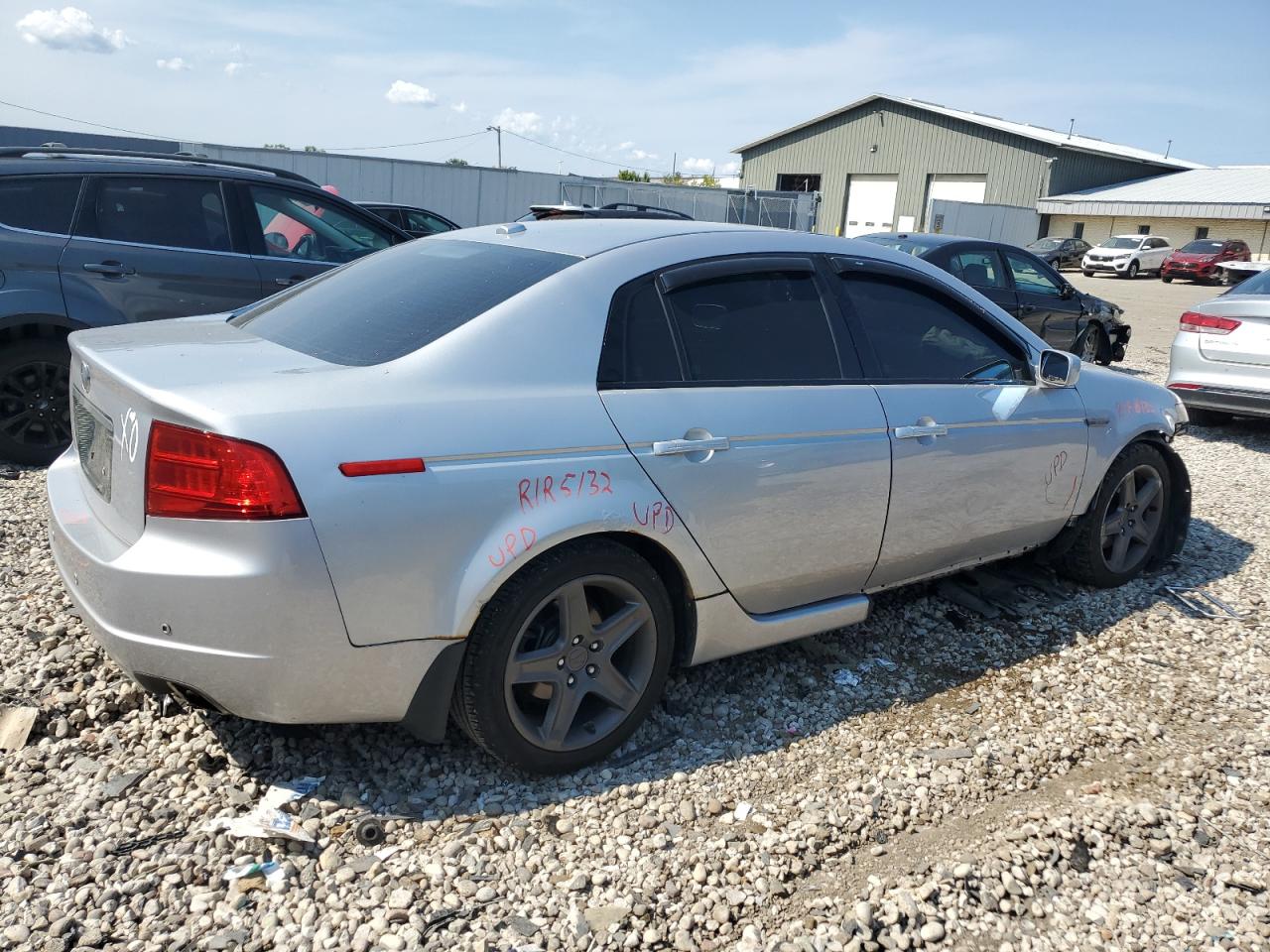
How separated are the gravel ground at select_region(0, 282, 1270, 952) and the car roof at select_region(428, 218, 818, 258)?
5.34 feet

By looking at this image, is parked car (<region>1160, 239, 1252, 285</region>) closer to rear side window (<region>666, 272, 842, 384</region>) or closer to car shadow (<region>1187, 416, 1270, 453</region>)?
car shadow (<region>1187, 416, 1270, 453</region>)

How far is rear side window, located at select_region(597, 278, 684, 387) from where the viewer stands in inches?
115

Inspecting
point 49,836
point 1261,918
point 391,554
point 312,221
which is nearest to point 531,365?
point 391,554

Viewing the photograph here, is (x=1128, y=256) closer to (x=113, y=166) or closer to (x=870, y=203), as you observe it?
(x=870, y=203)

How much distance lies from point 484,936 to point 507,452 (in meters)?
1.22

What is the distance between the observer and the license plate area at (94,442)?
2.73 meters

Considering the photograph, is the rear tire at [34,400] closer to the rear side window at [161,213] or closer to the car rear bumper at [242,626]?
the rear side window at [161,213]

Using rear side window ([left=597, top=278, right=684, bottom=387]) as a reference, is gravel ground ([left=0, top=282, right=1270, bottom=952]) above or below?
below

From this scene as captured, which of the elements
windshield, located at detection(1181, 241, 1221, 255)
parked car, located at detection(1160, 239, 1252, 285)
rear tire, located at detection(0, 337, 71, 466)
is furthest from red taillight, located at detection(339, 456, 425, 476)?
windshield, located at detection(1181, 241, 1221, 255)

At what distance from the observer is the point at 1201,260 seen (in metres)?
34.6

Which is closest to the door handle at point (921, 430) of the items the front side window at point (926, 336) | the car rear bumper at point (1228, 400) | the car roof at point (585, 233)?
the front side window at point (926, 336)

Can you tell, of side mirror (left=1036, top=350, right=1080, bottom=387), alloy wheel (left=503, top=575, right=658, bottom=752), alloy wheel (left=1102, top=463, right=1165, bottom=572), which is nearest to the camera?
alloy wheel (left=503, top=575, right=658, bottom=752)

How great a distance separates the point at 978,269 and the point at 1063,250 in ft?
109

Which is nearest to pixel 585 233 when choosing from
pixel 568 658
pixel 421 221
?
pixel 568 658
